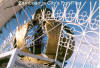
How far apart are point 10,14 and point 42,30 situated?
5.83 metres

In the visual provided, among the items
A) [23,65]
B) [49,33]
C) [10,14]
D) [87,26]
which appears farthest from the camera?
[10,14]

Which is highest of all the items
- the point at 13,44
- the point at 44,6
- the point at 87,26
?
the point at 44,6

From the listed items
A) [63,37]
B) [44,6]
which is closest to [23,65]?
[63,37]

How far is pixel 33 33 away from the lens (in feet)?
21.1

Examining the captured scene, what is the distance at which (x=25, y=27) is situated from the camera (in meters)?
6.74

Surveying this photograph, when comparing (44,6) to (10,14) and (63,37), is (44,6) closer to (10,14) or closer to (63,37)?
(63,37)

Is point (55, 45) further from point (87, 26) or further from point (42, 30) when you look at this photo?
point (87, 26)

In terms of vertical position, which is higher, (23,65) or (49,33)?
(49,33)

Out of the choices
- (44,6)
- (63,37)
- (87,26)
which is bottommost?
(63,37)

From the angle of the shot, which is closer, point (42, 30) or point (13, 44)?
point (42, 30)

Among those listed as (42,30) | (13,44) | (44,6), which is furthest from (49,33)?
(13,44)

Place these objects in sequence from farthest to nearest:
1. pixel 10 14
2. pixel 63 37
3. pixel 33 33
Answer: pixel 10 14
pixel 33 33
pixel 63 37

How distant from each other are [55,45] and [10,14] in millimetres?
6370

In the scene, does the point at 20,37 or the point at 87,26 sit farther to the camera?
the point at 20,37
